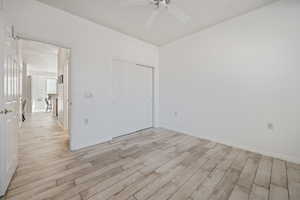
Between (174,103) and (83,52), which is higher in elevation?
(83,52)

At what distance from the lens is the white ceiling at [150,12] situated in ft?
7.61

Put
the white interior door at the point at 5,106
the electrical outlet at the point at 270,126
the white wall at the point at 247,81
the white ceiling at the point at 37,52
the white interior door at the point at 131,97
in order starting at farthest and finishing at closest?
the white ceiling at the point at 37,52 → the white interior door at the point at 131,97 → the electrical outlet at the point at 270,126 → the white wall at the point at 247,81 → the white interior door at the point at 5,106

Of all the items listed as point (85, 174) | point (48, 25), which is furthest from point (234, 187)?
point (48, 25)

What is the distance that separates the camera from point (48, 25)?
224 cm

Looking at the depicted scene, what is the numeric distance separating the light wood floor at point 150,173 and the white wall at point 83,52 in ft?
1.58

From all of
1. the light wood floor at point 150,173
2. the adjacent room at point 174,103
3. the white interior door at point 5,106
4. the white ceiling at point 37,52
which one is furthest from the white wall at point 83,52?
the white ceiling at point 37,52

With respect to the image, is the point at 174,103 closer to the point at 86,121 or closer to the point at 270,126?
the point at 270,126

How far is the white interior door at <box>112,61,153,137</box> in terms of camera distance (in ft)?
11.2

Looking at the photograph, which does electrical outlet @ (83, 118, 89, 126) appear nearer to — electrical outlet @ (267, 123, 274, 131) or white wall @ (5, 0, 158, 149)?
white wall @ (5, 0, 158, 149)

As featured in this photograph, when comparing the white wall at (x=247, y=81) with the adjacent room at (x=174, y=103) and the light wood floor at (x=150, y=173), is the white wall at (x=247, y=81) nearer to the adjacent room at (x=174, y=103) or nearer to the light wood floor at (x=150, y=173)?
the adjacent room at (x=174, y=103)

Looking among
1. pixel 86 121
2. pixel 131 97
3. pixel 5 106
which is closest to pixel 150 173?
pixel 86 121

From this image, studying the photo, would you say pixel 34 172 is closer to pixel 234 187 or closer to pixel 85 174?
pixel 85 174

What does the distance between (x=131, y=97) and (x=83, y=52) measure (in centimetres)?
163

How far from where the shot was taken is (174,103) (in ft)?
13.1
